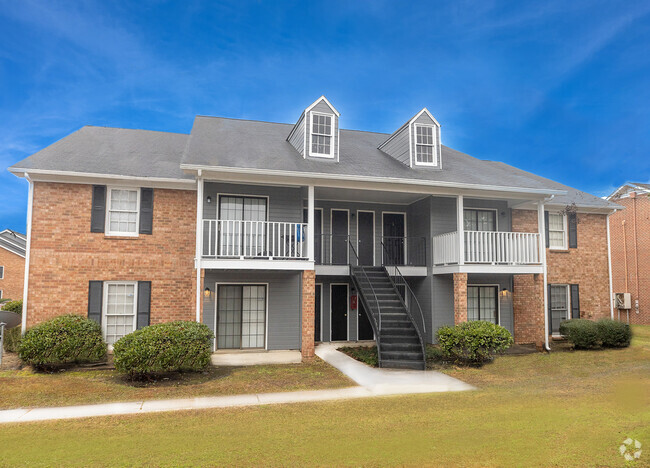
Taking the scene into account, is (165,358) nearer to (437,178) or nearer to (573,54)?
(437,178)

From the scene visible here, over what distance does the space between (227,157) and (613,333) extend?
13.7 metres

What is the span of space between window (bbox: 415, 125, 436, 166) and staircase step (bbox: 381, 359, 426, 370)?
23.6 ft

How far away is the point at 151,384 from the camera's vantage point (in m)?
9.55

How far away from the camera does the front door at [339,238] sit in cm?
1566

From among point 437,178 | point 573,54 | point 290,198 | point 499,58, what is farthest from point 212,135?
point 499,58

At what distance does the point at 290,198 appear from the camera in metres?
14.3

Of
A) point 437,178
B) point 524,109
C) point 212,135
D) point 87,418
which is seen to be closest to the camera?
point 87,418

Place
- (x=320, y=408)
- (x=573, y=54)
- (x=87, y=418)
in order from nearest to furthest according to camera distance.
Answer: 1. (x=87, y=418)
2. (x=320, y=408)
3. (x=573, y=54)

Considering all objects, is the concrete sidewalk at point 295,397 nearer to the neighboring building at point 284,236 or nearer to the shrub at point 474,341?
the neighboring building at point 284,236

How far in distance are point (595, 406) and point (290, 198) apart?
31.8ft

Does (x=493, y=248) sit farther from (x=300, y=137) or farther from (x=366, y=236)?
(x=300, y=137)

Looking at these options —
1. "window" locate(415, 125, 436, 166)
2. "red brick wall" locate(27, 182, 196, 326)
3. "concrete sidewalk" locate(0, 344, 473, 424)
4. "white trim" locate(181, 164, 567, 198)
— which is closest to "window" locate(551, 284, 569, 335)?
"white trim" locate(181, 164, 567, 198)

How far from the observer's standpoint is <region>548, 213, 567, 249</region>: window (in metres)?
17.5

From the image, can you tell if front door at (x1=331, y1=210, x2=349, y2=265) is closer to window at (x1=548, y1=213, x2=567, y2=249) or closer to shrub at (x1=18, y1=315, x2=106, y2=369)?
shrub at (x1=18, y1=315, x2=106, y2=369)
